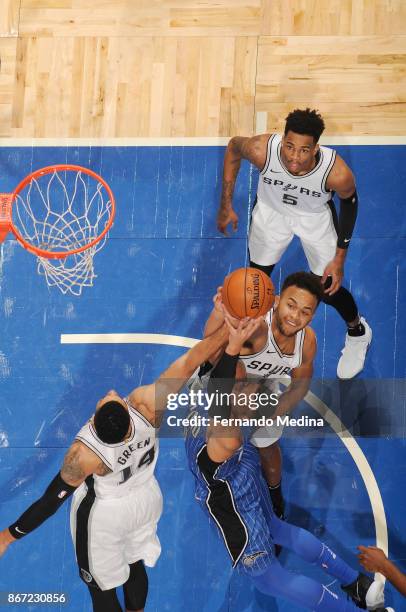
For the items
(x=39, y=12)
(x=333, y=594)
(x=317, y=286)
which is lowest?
(x=333, y=594)

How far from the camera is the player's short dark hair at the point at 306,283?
622 centimetres

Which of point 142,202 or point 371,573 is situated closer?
point 371,573

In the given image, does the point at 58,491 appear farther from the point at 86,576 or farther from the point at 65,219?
the point at 65,219

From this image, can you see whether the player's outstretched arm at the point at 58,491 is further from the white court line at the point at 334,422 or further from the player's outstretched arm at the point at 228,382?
the white court line at the point at 334,422

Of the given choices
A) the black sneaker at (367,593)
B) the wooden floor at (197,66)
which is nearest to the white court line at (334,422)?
the black sneaker at (367,593)

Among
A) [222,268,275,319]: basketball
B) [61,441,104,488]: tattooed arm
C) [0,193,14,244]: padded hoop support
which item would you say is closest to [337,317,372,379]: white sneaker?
[222,268,275,319]: basketball

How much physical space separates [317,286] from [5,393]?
255 cm

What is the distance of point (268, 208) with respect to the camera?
680 cm

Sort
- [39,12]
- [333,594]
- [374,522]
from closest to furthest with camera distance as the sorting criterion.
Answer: [333,594] < [374,522] < [39,12]

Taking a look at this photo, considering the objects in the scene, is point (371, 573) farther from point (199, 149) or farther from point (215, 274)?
point (199, 149)

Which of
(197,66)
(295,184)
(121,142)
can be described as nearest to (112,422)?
(295,184)

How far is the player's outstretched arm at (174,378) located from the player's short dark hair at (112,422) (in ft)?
1.44

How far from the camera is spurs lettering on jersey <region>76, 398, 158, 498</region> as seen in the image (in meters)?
5.98

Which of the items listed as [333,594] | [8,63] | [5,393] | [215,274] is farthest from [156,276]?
[333,594]
